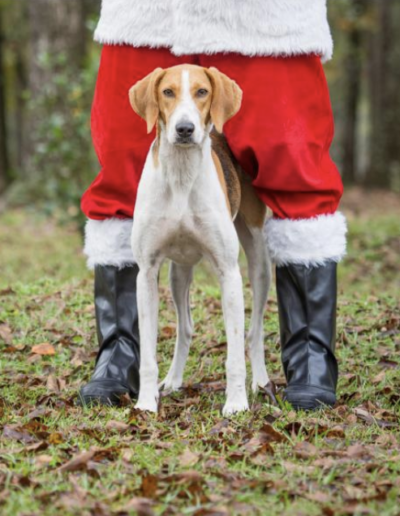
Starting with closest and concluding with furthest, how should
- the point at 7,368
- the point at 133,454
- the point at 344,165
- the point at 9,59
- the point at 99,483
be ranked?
the point at 99,483 < the point at 133,454 < the point at 7,368 < the point at 344,165 < the point at 9,59

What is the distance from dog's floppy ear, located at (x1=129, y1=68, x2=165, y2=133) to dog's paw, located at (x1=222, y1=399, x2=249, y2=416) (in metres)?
1.36

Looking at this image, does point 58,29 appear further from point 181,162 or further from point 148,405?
point 148,405

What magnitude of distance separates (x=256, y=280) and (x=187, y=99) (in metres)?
1.21

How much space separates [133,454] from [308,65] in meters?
2.08

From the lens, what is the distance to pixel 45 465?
10.7ft

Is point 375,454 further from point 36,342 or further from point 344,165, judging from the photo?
point 344,165

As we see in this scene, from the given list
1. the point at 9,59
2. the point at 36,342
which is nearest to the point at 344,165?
the point at 9,59

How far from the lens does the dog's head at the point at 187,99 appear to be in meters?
3.63

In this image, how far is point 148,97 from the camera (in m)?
3.70

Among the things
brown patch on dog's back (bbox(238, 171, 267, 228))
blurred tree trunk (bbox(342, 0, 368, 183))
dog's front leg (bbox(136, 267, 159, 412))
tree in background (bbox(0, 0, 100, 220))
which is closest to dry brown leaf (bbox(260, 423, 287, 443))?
dog's front leg (bbox(136, 267, 159, 412))

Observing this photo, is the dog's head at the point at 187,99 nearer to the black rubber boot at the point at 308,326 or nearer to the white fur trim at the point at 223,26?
the white fur trim at the point at 223,26

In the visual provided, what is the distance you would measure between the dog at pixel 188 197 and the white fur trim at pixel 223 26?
333 millimetres

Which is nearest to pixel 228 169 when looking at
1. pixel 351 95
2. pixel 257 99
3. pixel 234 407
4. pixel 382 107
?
pixel 257 99

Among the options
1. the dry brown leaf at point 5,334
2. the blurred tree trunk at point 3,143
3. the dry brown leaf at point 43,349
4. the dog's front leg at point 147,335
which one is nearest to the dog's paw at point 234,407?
the dog's front leg at point 147,335
